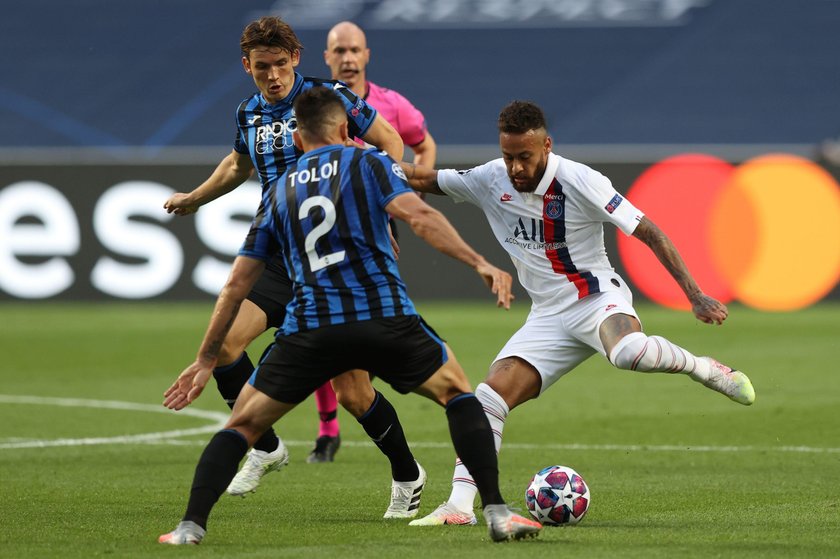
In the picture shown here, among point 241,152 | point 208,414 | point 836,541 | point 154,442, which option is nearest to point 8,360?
point 208,414

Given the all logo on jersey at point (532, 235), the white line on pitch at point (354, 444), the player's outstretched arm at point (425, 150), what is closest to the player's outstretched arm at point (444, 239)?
the all logo on jersey at point (532, 235)

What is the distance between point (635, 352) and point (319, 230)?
177 centimetres

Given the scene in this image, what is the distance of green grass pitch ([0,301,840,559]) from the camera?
604cm

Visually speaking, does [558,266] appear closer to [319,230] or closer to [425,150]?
[319,230]

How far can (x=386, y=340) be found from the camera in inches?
227

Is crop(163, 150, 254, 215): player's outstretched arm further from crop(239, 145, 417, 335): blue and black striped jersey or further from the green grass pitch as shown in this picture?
crop(239, 145, 417, 335): blue and black striped jersey

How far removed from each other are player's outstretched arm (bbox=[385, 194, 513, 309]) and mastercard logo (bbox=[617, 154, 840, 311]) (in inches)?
513

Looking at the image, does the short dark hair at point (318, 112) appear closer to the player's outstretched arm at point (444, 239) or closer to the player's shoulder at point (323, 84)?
the player's outstretched arm at point (444, 239)

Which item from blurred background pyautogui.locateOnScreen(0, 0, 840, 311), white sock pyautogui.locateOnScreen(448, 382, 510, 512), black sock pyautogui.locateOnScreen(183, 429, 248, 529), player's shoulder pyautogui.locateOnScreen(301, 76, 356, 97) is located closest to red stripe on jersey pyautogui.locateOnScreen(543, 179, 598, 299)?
white sock pyautogui.locateOnScreen(448, 382, 510, 512)

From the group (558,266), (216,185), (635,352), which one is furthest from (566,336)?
(216,185)

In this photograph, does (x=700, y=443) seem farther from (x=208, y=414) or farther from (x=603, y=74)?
(x=603, y=74)

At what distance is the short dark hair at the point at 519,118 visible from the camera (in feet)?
21.9

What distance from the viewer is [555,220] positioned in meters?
7.07

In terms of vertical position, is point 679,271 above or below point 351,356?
above
